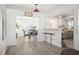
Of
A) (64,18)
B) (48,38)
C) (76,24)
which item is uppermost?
(64,18)

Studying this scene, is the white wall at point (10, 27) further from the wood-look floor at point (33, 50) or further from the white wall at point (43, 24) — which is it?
the white wall at point (43, 24)

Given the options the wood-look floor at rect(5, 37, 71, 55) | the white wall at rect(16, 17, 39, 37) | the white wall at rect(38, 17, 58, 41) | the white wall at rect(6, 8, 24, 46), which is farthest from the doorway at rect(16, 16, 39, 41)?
the wood-look floor at rect(5, 37, 71, 55)

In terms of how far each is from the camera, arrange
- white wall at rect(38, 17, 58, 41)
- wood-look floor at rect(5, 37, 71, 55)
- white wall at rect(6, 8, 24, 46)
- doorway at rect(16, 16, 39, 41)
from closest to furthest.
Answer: wood-look floor at rect(5, 37, 71, 55)
white wall at rect(6, 8, 24, 46)
white wall at rect(38, 17, 58, 41)
doorway at rect(16, 16, 39, 41)

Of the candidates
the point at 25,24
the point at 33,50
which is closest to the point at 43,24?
the point at 33,50

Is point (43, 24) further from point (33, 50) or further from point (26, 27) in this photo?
point (26, 27)

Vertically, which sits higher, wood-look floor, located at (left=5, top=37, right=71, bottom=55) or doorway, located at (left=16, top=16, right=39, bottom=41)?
doorway, located at (left=16, top=16, right=39, bottom=41)

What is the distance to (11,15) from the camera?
456 centimetres

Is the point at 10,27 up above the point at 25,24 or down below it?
below

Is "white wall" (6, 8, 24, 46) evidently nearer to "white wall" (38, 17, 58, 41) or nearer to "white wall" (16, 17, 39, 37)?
"white wall" (38, 17, 58, 41)

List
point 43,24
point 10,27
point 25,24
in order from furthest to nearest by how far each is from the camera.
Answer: point 25,24
point 43,24
point 10,27
